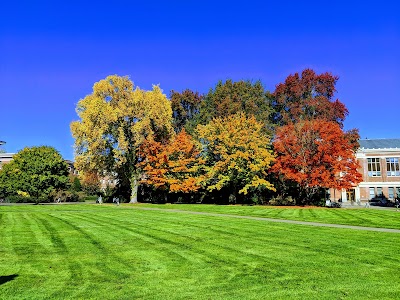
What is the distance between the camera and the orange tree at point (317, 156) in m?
37.2

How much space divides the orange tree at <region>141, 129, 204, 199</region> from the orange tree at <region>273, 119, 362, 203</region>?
35.2 feet

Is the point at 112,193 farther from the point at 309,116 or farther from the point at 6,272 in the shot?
the point at 6,272

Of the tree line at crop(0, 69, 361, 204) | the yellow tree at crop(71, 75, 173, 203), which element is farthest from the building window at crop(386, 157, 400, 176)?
the yellow tree at crop(71, 75, 173, 203)

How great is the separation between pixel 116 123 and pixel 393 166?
4687 centimetres

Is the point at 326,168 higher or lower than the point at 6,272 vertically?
higher

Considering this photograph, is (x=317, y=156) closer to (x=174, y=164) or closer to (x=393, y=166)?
(x=174, y=164)

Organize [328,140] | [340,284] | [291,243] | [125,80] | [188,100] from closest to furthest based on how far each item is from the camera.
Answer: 1. [340,284]
2. [291,243]
3. [328,140]
4. [125,80]
5. [188,100]

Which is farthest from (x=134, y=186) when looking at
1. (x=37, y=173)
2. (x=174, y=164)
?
(x=37, y=173)

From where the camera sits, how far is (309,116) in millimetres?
50188

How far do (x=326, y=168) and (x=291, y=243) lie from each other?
2905 centimetres

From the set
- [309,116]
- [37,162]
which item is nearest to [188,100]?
[309,116]

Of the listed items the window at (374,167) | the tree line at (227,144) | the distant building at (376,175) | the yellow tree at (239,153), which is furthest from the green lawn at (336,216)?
the window at (374,167)

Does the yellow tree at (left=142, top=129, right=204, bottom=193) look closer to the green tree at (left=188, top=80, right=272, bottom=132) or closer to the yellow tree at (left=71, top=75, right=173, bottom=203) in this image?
the yellow tree at (left=71, top=75, right=173, bottom=203)

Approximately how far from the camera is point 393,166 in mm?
60438
